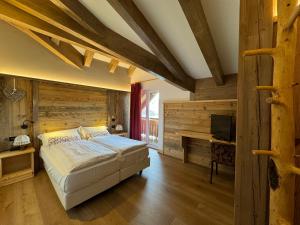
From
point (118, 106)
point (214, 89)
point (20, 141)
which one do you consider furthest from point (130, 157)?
point (118, 106)

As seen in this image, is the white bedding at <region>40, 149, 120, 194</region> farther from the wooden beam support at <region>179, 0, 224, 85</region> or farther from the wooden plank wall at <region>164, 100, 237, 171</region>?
the wooden beam support at <region>179, 0, 224, 85</region>

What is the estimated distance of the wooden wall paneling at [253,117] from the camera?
3.07 ft

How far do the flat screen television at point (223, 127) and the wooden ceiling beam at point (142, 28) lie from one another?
1.37 m

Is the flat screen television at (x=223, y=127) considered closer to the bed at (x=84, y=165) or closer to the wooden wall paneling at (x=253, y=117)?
the bed at (x=84, y=165)

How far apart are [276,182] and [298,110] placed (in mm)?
478

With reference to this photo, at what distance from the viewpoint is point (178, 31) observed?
193 cm

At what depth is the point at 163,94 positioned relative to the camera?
442 cm

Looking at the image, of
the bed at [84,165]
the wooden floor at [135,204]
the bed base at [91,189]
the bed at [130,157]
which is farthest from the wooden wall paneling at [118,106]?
the wooden floor at [135,204]

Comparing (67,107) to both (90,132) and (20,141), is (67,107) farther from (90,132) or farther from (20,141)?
(20,141)

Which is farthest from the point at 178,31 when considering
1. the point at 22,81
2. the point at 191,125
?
the point at 22,81

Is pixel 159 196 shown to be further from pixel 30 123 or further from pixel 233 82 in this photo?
pixel 30 123

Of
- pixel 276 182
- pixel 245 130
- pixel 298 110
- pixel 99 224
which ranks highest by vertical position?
pixel 298 110

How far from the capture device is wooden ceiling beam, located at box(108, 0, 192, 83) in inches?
56.4

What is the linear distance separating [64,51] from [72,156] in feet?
8.12
